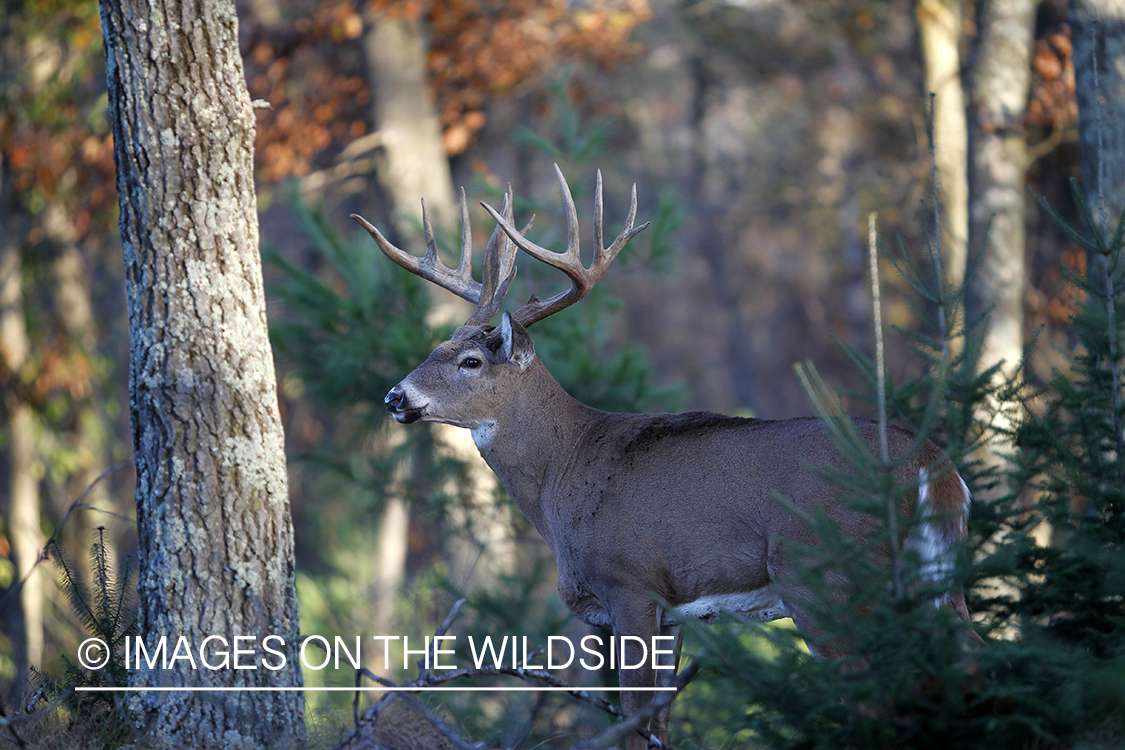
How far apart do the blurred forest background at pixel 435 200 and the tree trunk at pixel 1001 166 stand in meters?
0.03

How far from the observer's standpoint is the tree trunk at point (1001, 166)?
8.24 metres

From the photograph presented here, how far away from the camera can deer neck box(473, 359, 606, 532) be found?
5387 millimetres

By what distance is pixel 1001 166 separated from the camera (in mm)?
→ 8391

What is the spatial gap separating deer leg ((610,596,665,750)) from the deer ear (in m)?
1.43

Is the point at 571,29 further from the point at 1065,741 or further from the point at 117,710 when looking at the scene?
the point at 1065,741

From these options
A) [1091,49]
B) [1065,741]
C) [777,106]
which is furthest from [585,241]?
[777,106]

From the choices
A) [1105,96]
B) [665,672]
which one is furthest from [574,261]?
[1105,96]

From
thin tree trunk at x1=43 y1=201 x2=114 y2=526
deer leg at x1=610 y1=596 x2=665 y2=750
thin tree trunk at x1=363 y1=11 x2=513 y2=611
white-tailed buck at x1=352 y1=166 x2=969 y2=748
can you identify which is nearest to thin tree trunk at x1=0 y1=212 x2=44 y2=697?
thin tree trunk at x1=43 y1=201 x2=114 y2=526

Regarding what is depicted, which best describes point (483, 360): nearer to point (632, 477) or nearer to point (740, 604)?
point (632, 477)

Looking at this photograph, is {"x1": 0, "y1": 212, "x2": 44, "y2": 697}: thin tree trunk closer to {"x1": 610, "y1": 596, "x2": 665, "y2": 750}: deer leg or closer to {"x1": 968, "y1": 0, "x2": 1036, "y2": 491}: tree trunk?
{"x1": 610, "y1": 596, "x2": 665, "y2": 750}: deer leg

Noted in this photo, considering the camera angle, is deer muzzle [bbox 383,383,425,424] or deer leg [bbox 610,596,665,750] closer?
deer leg [bbox 610,596,665,750]

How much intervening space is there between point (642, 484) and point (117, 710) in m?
2.57

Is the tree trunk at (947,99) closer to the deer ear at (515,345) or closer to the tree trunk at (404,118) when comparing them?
the tree trunk at (404,118)
